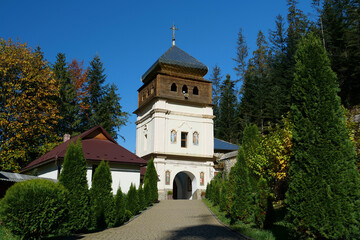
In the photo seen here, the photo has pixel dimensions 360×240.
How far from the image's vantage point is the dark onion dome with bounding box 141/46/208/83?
32.3m

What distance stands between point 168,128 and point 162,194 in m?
6.20

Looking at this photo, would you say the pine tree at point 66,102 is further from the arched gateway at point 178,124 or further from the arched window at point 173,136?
the arched window at point 173,136

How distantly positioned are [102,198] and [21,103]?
14.5 meters

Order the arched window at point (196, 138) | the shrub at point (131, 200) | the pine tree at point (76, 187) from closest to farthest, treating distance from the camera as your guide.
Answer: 1. the pine tree at point (76, 187)
2. the shrub at point (131, 200)
3. the arched window at point (196, 138)

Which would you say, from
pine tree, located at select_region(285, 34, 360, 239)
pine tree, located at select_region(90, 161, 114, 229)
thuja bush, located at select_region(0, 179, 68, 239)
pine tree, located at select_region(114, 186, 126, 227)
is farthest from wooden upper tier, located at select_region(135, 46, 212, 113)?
pine tree, located at select_region(285, 34, 360, 239)

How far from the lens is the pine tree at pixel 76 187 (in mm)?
11016

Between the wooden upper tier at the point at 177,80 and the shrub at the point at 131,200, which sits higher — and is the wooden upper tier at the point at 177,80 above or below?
above

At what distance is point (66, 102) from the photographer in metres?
33.3

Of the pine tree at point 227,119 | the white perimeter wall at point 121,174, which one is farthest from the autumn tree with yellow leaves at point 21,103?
the pine tree at point 227,119

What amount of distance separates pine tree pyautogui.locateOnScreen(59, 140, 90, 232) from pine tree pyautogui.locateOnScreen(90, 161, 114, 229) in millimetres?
1264

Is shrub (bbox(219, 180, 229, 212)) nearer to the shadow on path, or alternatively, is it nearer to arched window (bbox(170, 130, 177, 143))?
the shadow on path

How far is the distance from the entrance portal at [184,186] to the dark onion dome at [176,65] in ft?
34.0

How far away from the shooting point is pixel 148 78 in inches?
1369

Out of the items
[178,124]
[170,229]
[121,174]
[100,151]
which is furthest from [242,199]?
[178,124]
